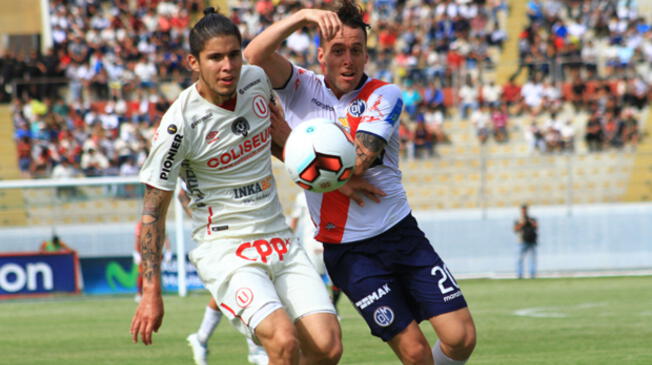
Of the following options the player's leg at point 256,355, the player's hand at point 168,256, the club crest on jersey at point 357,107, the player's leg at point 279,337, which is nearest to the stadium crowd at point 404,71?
the player's hand at point 168,256

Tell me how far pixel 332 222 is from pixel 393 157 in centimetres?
61

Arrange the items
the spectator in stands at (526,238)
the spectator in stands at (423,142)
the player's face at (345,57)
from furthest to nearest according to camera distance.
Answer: the spectator in stands at (423,142)
the spectator in stands at (526,238)
the player's face at (345,57)

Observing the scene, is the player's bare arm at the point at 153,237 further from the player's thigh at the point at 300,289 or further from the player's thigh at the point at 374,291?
the player's thigh at the point at 374,291

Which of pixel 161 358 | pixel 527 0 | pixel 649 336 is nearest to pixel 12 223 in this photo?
pixel 161 358

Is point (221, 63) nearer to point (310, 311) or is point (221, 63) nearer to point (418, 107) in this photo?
point (310, 311)

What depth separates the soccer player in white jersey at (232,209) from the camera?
575 cm

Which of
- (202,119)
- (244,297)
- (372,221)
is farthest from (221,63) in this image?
(372,221)

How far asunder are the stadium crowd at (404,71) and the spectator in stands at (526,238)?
4052 millimetres

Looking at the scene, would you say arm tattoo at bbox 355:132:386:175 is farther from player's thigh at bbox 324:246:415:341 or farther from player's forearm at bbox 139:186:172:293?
player's forearm at bbox 139:186:172:293

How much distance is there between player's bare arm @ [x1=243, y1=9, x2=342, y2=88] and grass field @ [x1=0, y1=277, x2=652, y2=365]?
3.89 meters

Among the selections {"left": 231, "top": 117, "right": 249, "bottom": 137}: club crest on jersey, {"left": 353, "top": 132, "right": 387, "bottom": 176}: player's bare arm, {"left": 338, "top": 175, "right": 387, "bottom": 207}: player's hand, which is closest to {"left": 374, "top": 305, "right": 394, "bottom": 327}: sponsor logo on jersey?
{"left": 338, "top": 175, "right": 387, "bottom": 207}: player's hand

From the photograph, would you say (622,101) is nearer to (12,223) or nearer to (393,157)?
(12,223)

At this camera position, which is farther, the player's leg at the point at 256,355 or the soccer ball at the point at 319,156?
the player's leg at the point at 256,355

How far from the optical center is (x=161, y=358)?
1046 cm
